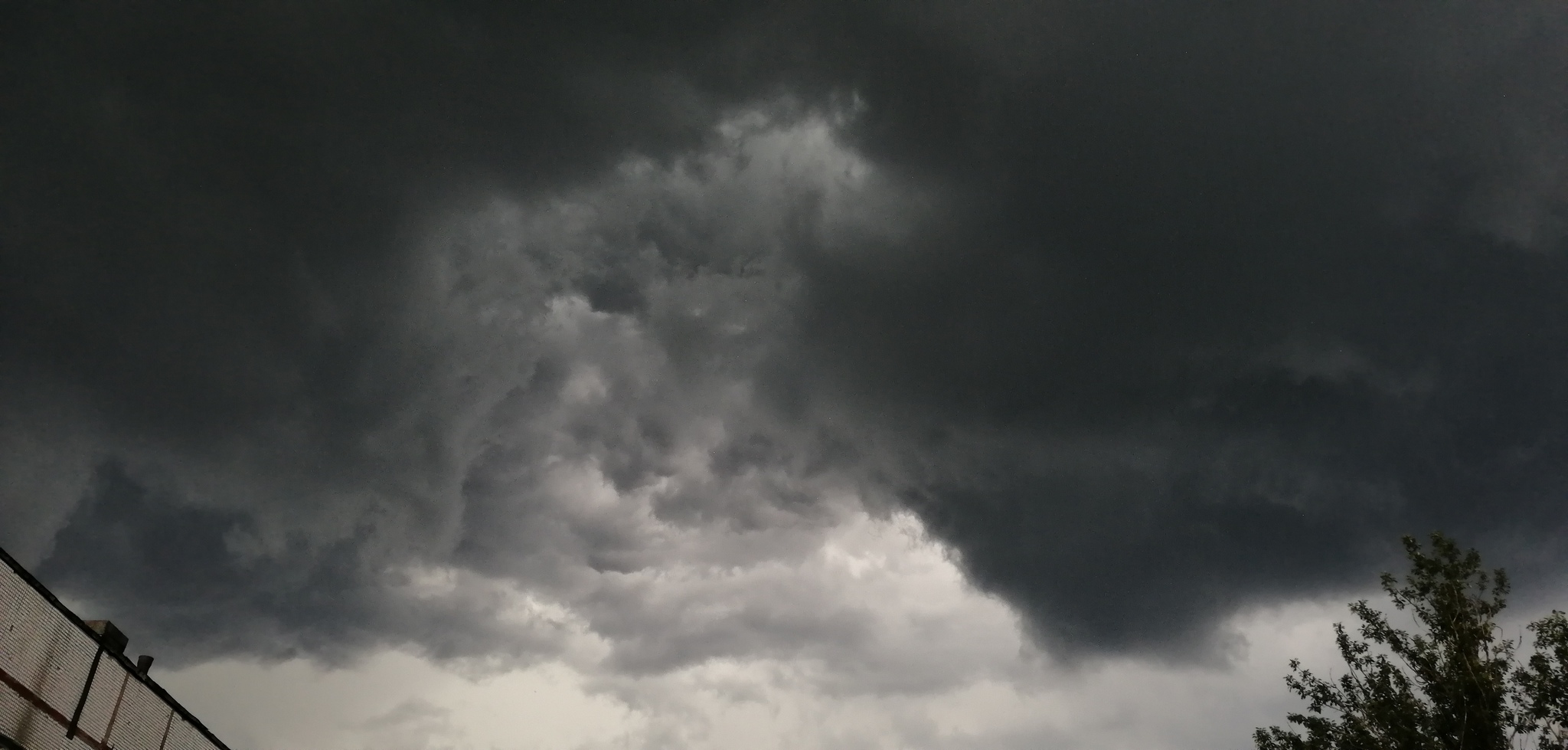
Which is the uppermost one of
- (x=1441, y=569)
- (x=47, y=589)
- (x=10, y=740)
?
(x=1441, y=569)

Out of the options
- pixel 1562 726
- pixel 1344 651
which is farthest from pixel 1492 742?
pixel 1344 651

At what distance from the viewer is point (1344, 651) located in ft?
97.4

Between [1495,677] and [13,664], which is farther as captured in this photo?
[1495,677]

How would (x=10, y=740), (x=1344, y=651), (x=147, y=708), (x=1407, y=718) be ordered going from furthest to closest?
(x=1344, y=651) < (x=1407, y=718) < (x=147, y=708) < (x=10, y=740)

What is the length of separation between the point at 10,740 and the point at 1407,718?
36622 millimetres

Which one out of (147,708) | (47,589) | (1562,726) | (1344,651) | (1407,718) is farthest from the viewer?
(1344,651)

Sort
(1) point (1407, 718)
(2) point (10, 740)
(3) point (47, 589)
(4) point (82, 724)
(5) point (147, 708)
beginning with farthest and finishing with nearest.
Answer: (1) point (1407, 718)
(5) point (147, 708)
(4) point (82, 724)
(3) point (47, 589)
(2) point (10, 740)

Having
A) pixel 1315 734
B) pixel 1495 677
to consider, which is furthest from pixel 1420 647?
pixel 1315 734

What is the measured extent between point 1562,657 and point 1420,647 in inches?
141

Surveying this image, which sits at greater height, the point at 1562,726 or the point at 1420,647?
the point at 1420,647

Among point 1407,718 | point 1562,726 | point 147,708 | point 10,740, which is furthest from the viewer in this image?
point 1407,718

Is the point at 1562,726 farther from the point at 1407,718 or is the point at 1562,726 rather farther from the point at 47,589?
the point at 47,589

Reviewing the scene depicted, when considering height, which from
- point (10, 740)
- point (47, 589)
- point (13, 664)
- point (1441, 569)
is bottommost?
point (10, 740)

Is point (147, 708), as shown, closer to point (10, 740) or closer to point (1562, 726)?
point (10, 740)
